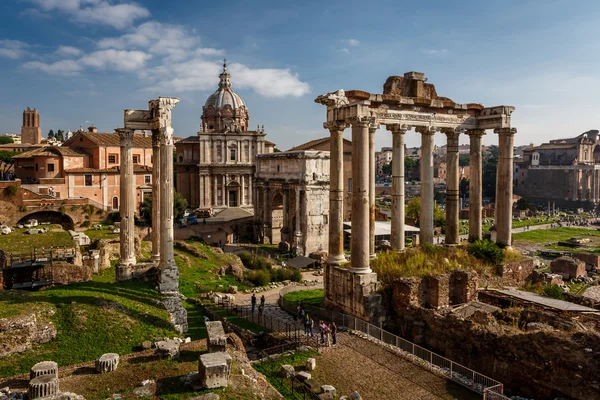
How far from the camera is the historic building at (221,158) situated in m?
50.9

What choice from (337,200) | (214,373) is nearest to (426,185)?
(337,200)

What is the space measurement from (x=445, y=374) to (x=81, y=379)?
873 cm

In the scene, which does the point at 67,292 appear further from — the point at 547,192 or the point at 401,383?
the point at 547,192

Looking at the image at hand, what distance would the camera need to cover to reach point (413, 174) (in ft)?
389

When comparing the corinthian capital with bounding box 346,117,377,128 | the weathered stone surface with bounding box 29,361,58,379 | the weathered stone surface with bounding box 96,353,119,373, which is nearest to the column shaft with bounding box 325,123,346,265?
the corinthian capital with bounding box 346,117,377,128

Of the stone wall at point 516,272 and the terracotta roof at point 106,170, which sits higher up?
the terracotta roof at point 106,170

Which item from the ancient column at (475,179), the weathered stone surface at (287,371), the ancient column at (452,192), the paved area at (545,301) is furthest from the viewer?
the ancient column at (475,179)

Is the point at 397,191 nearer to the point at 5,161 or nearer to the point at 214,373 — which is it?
the point at 214,373

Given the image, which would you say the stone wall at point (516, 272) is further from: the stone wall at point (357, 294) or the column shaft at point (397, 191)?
the stone wall at point (357, 294)

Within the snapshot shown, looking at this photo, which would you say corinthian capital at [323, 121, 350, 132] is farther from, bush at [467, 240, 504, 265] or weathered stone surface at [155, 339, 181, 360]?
weathered stone surface at [155, 339, 181, 360]

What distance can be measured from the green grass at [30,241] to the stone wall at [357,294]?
15754 mm

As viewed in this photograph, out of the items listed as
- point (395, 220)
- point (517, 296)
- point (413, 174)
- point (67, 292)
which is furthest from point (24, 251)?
point (413, 174)

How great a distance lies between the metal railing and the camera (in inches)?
450

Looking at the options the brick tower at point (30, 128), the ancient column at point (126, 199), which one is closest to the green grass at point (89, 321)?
the ancient column at point (126, 199)
